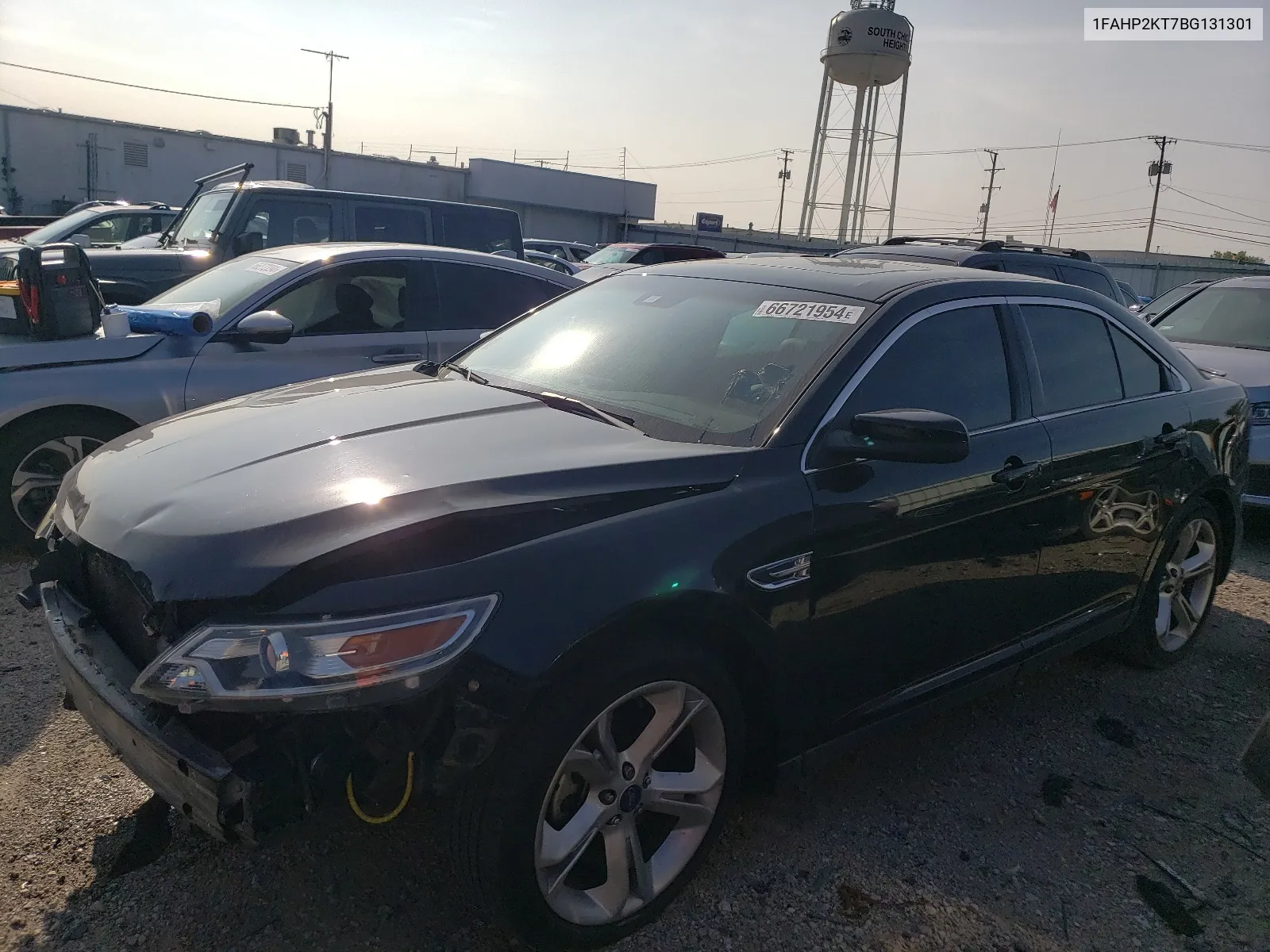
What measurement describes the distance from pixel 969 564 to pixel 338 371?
12.2 feet

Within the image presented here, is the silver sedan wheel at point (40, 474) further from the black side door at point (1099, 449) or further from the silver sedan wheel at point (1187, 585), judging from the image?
the silver sedan wheel at point (1187, 585)

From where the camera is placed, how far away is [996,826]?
2.98 meters

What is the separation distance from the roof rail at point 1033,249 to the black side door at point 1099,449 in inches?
183

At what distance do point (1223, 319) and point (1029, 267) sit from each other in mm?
1604

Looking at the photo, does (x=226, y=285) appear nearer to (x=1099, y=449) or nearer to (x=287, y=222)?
(x=287, y=222)

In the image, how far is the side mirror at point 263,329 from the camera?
15.4 feet

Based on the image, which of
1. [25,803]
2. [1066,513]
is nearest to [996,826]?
[1066,513]

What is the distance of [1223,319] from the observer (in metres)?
7.77

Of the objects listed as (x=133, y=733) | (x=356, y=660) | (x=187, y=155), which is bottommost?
(x=133, y=733)

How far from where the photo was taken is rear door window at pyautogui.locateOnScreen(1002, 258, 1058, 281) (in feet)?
26.5

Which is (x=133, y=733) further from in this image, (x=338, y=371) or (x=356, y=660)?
(x=338, y=371)

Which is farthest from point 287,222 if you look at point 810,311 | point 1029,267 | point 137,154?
point 137,154

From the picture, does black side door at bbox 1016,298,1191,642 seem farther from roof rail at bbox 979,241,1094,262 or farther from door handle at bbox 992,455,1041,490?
roof rail at bbox 979,241,1094,262

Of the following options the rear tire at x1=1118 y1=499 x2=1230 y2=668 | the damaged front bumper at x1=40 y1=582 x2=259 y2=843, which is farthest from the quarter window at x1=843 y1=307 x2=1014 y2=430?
the damaged front bumper at x1=40 y1=582 x2=259 y2=843
